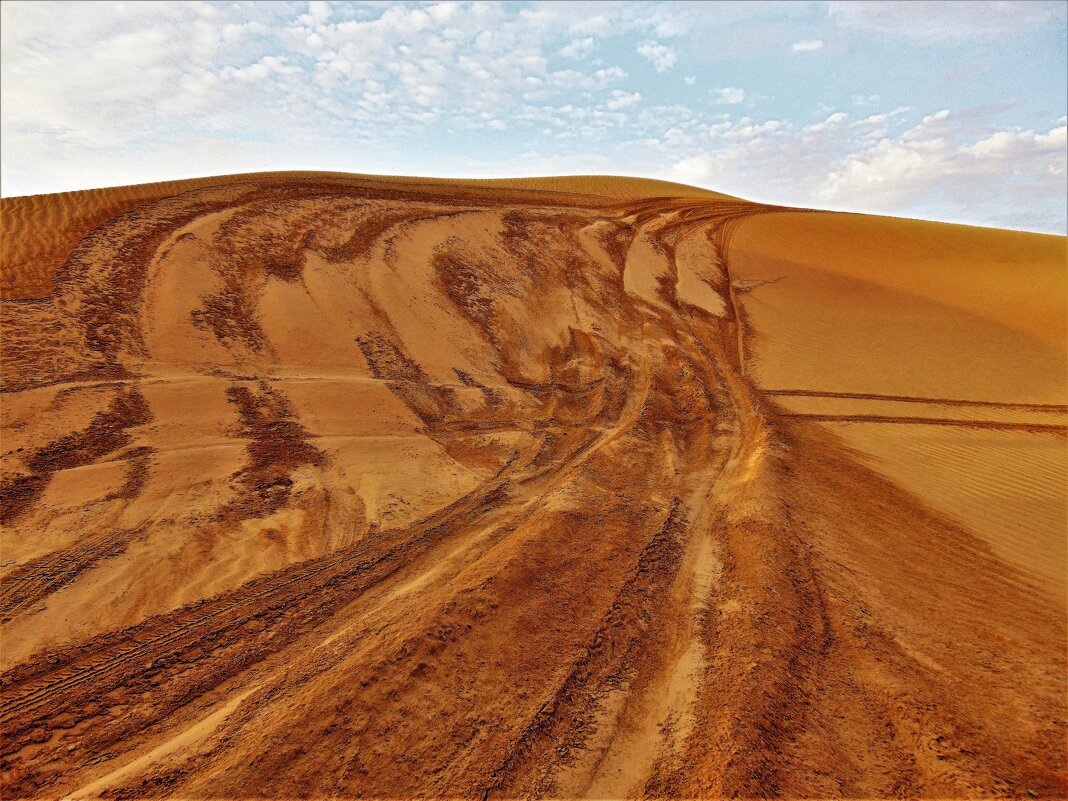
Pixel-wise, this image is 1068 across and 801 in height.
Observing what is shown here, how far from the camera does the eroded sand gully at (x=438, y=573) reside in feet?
11.0

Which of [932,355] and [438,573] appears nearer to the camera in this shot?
[438,573]

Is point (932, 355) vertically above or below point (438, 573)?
above

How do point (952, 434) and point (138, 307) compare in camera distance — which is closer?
point (138, 307)

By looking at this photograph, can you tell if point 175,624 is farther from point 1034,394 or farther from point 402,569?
point 1034,394

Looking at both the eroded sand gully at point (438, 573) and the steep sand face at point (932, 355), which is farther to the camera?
the steep sand face at point (932, 355)

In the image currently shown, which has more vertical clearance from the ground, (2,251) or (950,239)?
(950,239)

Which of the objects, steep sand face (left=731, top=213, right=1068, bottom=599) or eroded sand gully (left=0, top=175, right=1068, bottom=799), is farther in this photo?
steep sand face (left=731, top=213, right=1068, bottom=599)

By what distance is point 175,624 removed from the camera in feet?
13.2

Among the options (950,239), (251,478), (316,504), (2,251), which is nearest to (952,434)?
(316,504)

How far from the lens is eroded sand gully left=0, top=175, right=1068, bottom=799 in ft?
11.0

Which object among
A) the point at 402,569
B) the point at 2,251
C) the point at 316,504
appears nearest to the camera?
the point at 402,569

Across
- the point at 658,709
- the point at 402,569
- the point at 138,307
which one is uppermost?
the point at 138,307

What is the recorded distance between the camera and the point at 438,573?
4.84m

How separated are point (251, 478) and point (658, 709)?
4.51 m
